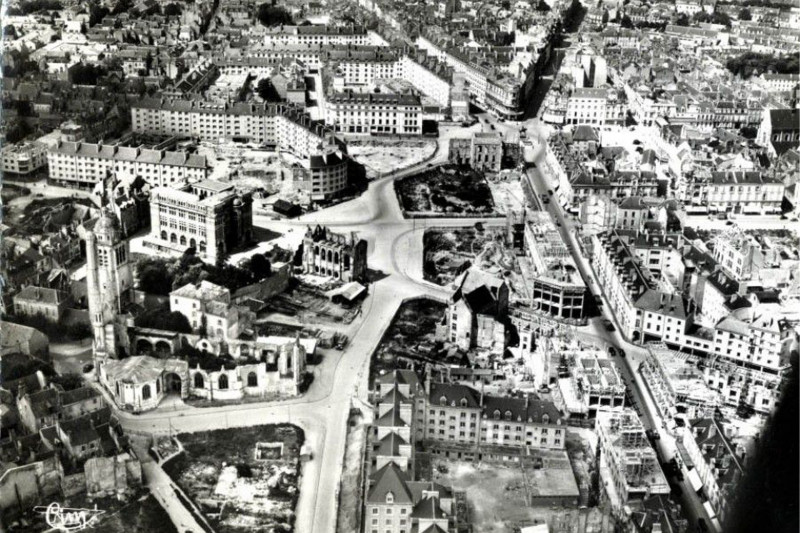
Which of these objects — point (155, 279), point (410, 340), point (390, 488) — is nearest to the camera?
point (390, 488)

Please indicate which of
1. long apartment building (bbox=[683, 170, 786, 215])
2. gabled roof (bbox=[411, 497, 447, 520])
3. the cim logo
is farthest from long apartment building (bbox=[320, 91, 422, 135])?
gabled roof (bbox=[411, 497, 447, 520])

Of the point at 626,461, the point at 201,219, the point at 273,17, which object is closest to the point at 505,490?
the point at 626,461

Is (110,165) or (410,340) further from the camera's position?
(110,165)

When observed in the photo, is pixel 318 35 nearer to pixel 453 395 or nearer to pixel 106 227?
pixel 106 227

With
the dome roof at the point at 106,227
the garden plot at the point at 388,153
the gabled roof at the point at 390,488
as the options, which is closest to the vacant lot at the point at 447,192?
the garden plot at the point at 388,153

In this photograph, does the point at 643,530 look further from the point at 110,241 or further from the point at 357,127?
the point at 357,127

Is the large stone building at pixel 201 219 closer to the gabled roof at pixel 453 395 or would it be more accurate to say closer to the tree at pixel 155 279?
the tree at pixel 155 279

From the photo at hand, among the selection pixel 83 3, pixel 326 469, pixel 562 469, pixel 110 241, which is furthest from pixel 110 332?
pixel 83 3

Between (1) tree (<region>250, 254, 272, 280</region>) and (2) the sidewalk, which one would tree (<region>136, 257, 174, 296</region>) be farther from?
(2) the sidewalk
